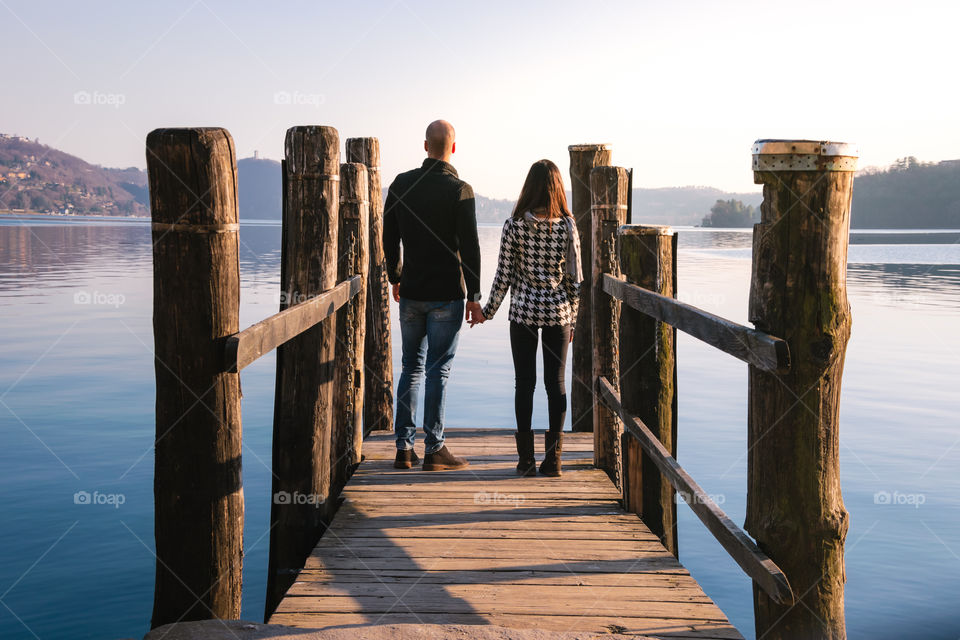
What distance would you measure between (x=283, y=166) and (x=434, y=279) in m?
1.33

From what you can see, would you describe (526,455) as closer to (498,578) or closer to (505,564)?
(505,564)

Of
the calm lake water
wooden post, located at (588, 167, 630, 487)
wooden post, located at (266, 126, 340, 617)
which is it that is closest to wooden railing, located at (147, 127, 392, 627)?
wooden post, located at (266, 126, 340, 617)

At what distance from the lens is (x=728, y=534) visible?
312 centimetres

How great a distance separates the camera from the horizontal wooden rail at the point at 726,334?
8.64ft

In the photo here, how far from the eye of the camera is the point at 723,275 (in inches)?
1501

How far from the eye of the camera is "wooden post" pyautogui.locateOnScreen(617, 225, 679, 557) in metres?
4.87

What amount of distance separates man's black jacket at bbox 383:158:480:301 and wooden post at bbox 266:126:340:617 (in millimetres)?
874

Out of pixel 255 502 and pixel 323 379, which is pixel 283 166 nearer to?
pixel 323 379

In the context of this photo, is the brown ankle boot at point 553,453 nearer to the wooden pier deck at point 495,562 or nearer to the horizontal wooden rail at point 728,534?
the wooden pier deck at point 495,562

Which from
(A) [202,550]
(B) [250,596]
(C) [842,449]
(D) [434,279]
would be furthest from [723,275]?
(A) [202,550]

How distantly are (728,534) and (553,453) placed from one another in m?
2.67

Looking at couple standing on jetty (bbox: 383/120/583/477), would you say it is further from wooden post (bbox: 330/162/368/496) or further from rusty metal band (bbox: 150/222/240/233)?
rusty metal band (bbox: 150/222/240/233)

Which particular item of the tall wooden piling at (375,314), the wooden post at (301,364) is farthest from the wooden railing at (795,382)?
the tall wooden piling at (375,314)

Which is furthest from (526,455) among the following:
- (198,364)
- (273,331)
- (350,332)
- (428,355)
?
(198,364)
